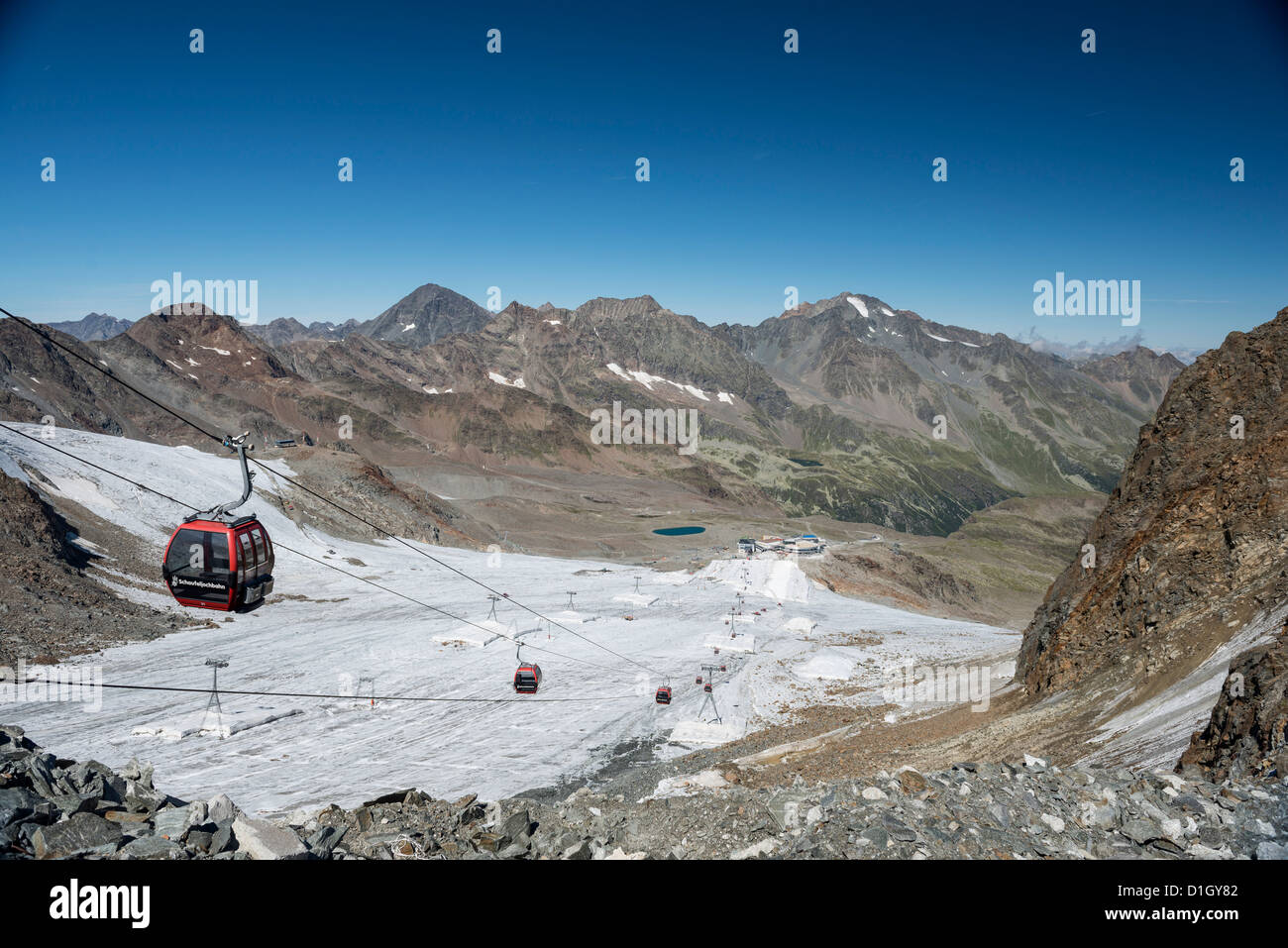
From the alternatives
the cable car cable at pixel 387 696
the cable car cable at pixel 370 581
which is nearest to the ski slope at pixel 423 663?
the cable car cable at pixel 387 696

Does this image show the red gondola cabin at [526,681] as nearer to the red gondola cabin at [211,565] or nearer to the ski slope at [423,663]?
the ski slope at [423,663]

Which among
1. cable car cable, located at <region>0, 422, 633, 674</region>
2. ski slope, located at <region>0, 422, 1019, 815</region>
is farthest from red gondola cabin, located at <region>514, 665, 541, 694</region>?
cable car cable, located at <region>0, 422, 633, 674</region>

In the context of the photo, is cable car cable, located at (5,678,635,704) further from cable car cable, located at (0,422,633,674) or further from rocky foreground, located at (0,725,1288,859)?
rocky foreground, located at (0,725,1288,859)

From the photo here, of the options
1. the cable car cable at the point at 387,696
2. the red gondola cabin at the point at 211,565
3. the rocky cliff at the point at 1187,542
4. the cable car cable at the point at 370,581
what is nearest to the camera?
the red gondola cabin at the point at 211,565

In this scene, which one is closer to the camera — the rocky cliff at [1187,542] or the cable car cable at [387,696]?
the rocky cliff at [1187,542]

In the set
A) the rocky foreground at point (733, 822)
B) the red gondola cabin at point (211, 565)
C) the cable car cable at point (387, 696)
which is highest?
the red gondola cabin at point (211, 565)

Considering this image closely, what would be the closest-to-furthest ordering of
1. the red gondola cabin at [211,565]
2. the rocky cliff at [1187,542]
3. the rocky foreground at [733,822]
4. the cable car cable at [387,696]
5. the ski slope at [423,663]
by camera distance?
the rocky foreground at [733,822]
the red gondola cabin at [211,565]
the rocky cliff at [1187,542]
the ski slope at [423,663]
the cable car cable at [387,696]
